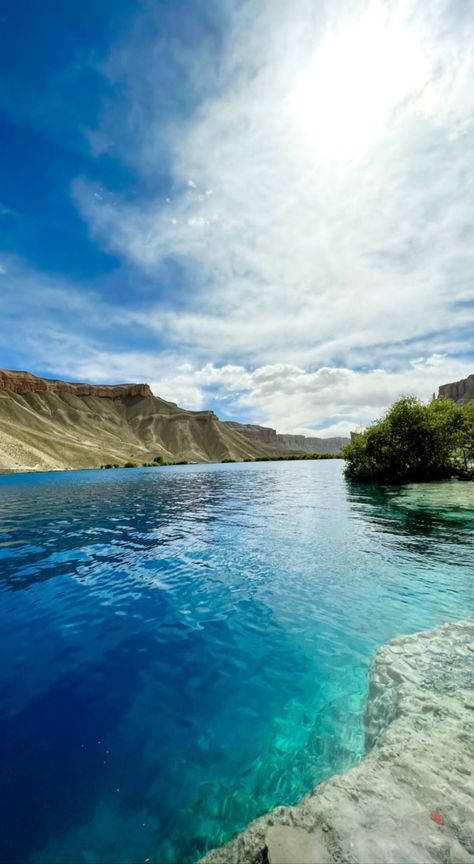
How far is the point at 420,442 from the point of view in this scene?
147ft

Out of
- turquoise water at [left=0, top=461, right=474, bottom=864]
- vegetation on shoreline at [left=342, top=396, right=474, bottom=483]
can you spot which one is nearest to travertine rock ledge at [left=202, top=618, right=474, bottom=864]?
turquoise water at [left=0, top=461, right=474, bottom=864]

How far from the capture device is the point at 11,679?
7.85 meters

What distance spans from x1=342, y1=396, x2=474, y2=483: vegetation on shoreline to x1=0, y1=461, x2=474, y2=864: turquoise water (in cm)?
2742

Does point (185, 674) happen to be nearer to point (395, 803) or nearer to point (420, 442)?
point (395, 803)

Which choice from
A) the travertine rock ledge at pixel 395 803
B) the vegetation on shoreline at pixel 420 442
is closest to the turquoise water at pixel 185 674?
the travertine rock ledge at pixel 395 803

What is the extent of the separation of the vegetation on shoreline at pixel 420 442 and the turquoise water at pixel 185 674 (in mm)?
27415

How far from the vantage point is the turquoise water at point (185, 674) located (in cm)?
468

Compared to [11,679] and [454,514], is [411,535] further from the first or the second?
[11,679]

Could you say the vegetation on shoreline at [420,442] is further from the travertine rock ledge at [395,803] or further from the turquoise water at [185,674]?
the travertine rock ledge at [395,803]

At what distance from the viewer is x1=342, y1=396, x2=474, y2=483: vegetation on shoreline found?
4428cm

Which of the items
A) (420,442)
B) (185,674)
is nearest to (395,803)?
(185,674)

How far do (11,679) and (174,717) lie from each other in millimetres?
4195

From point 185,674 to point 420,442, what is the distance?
45.0 metres

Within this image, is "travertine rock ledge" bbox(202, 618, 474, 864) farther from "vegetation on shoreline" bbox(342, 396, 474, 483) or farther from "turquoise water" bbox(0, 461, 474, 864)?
"vegetation on shoreline" bbox(342, 396, 474, 483)
